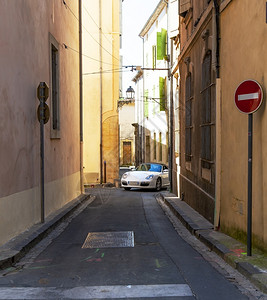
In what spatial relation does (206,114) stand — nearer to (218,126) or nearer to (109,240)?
(218,126)

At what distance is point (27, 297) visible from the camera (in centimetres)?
462

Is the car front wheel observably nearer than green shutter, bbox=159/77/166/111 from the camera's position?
Yes

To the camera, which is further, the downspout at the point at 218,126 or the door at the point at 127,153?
the door at the point at 127,153

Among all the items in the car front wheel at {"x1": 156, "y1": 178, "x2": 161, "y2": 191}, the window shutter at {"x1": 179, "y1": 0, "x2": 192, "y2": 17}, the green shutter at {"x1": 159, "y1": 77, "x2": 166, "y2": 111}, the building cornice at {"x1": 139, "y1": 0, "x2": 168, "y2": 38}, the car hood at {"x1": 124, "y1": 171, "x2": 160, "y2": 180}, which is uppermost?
Answer: the building cornice at {"x1": 139, "y1": 0, "x2": 168, "y2": 38}

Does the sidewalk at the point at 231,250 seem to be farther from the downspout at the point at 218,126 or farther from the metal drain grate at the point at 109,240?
the metal drain grate at the point at 109,240

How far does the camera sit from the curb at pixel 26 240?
622cm

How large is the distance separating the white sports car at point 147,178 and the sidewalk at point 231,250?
980 cm

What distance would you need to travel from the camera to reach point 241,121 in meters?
6.98

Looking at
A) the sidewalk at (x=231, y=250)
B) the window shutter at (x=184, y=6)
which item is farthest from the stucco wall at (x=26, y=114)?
the window shutter at (x=184, y=6)

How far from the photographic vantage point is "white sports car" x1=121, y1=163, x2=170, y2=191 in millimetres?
20312

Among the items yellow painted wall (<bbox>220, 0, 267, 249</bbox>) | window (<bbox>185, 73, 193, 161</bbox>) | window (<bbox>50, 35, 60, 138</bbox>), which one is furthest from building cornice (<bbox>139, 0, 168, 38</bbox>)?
yellow painted wall (<bbox>220, 0, 267, 249</bbox>)

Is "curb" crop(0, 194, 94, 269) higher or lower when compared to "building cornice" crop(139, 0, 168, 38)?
lower

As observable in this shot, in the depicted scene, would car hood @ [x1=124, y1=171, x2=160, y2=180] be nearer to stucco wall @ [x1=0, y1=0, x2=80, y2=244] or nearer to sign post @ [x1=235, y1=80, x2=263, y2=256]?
stucco wall @ [x1=0, y1=0, x2=80, y2=244]

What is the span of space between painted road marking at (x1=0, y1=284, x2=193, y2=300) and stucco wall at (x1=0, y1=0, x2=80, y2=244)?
2283 millimetres
